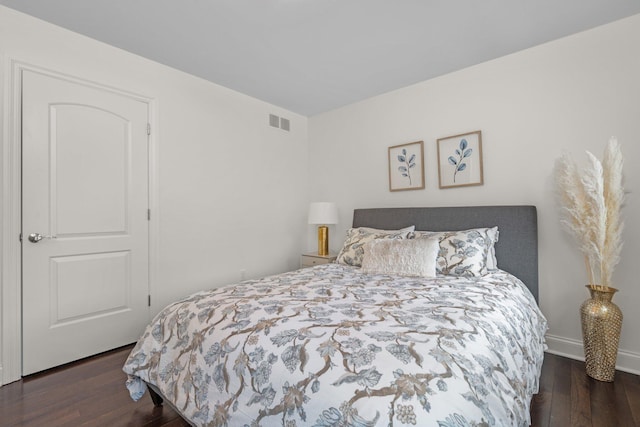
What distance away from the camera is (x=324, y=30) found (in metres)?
2.22

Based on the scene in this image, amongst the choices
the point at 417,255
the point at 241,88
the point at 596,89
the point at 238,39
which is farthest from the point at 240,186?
the point at 596,89

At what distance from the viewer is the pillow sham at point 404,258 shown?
220 centimetres

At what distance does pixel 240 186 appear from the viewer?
335 centimetres

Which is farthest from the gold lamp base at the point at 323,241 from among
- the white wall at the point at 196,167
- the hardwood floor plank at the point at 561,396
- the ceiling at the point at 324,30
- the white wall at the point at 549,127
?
the hardwood floor plank at the point at 561,396

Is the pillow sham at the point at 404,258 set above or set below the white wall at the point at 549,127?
below

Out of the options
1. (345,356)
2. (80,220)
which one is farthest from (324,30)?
(80,220)

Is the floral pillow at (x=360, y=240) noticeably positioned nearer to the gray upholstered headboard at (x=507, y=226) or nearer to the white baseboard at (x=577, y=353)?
the gray upholstered headboard at (x=507, y=226)

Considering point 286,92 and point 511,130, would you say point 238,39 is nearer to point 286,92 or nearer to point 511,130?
point 286,92

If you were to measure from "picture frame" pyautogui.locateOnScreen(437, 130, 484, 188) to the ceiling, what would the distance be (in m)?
0.66

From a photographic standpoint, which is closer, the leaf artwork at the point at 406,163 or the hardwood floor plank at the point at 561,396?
the hardwood floor plank at the point at 561,396

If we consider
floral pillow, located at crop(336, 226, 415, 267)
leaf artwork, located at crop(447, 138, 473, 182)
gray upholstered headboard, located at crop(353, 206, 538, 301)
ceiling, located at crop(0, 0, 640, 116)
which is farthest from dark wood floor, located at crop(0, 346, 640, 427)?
ceiling, located at crop(0, 0, 640, 116)

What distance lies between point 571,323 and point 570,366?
33 cm

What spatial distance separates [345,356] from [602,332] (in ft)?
6.49

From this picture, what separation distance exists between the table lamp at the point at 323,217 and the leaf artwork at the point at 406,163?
0.87 metres
